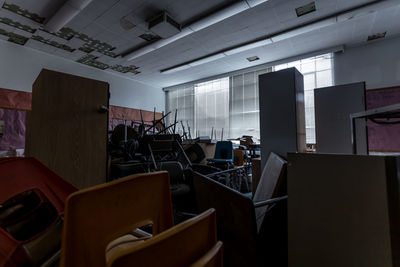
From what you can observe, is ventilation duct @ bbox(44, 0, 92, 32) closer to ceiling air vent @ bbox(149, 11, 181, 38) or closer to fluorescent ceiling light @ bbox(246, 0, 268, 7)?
ceiling air vent @ bbox(149, 11, 181, 38)

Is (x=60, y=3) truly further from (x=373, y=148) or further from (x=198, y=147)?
(x=373, y=148)

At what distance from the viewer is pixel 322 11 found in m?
3.67

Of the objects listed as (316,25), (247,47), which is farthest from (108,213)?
(247,47)

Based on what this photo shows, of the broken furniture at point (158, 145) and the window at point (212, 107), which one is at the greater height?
the window at point (212, 107)

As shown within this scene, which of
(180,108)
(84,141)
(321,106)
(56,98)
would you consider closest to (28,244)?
(84,141)

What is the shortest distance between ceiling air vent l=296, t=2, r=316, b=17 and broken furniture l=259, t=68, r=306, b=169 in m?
2.54

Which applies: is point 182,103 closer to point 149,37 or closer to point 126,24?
point 149,37

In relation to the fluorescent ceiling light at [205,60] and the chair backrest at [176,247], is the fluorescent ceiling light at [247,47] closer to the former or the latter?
the fluorescent ceiling light at [205,60]

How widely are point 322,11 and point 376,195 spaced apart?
4208mm

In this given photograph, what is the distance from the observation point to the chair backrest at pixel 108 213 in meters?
0.45

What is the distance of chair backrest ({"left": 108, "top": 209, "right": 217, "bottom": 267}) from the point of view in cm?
32

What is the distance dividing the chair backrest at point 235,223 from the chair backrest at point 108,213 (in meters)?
0.40

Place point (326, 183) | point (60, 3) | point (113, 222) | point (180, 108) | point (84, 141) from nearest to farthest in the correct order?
point (113, 222), point (326, 183), point (84, 141), point (60, 3), point (180, 108)

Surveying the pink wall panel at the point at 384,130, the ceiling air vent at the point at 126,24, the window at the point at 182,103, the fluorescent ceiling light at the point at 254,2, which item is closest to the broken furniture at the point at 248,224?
the fluorescent ceiling light at the point at 254,2
